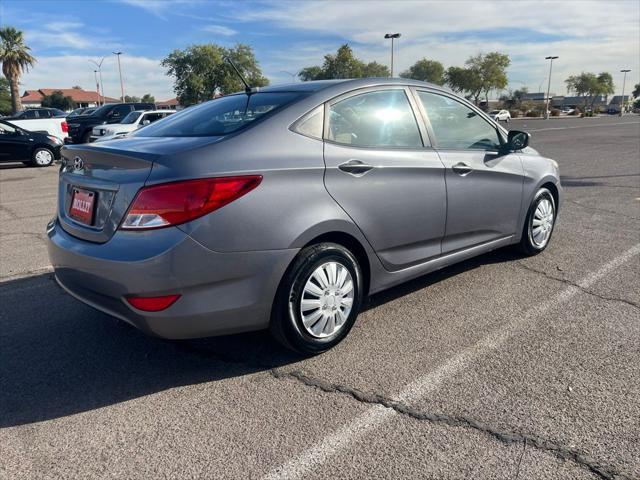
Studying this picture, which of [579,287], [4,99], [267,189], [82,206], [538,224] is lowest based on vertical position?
[579,287]

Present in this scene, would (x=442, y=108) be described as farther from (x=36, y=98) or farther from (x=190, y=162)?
(x=36, y=98)

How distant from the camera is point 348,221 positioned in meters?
3.26

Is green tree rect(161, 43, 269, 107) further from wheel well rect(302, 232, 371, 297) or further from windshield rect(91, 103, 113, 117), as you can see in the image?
wheel well rect(302, 232, 371, 297)

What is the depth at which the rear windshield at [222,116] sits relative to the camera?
3.29 m

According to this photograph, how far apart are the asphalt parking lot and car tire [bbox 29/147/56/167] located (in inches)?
474

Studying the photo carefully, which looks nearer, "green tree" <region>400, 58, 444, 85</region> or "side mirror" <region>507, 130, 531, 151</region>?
"side mirror" <region>507, 130, 531, 151</region>

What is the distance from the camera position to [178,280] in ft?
8.79

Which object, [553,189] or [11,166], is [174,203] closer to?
[553,189]

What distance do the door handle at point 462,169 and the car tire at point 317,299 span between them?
126cm

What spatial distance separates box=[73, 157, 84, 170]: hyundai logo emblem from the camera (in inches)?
126

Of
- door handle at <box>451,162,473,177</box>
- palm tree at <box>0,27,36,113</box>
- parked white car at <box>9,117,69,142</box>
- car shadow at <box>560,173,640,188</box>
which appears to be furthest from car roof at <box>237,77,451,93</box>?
palm tree at <box>0,27,36,113</box>

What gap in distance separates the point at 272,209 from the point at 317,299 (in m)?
0.65

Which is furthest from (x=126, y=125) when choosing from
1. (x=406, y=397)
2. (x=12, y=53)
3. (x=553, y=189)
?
(x=12, y=53)

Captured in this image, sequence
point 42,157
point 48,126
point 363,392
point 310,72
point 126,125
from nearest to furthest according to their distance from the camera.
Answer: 1. point 363,392
2. point 42,157
3. point 126,125
4. point 48,126
5. point 310,72
